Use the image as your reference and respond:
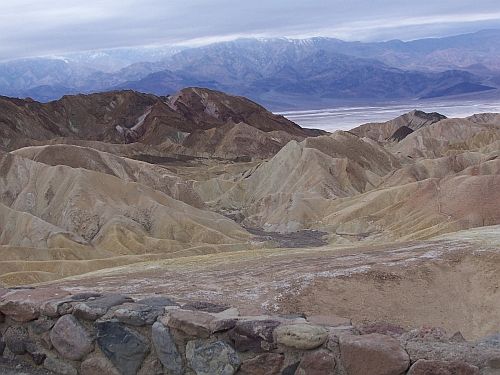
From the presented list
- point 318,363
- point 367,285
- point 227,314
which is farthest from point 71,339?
point 367,285

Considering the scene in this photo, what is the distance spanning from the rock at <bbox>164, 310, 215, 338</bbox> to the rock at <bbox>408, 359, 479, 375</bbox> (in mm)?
2068

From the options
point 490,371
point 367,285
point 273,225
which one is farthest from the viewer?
point 273,225

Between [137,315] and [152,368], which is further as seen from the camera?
[137,315]

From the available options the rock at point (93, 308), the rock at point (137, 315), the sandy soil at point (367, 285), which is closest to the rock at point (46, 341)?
the rock at point (93, 308)

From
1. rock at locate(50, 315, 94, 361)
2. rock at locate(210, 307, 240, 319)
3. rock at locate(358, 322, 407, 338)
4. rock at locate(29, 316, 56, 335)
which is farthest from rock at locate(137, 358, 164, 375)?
rock at locate(358, 322, 407, 338)

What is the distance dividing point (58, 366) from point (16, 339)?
0.68m

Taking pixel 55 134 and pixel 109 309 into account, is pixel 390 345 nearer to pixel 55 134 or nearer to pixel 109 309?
pixel 109 309

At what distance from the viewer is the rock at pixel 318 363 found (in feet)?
21.1

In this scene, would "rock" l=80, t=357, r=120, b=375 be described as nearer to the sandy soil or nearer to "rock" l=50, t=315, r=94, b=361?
"rock" l=50, t=315, r=94, b=361

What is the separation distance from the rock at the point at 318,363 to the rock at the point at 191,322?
1.03 m

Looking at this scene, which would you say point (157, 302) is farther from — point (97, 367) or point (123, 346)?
point (97, 367)

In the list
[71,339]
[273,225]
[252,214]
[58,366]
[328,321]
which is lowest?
[252,214]

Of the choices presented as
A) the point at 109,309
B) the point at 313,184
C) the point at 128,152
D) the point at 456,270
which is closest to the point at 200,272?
the point at 456,270

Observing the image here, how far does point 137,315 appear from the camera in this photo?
7.36m
